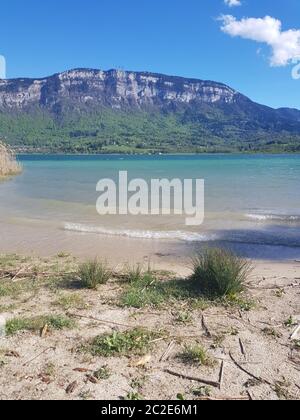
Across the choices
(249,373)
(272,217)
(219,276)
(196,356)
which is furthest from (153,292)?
(272,217)

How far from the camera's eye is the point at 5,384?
169 inches

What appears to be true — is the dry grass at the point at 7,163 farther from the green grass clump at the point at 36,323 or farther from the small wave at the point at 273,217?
the green grass clump at the point at 36,323

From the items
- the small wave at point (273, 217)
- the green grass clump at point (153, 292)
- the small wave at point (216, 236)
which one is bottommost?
the small wave at point (216, 236)

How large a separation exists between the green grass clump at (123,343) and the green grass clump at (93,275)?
6.94ft

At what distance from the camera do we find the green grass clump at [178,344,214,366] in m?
4.71

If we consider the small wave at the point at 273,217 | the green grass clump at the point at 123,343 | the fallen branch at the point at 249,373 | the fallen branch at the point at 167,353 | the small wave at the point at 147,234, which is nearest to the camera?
the fallen branch at the point at 249,373

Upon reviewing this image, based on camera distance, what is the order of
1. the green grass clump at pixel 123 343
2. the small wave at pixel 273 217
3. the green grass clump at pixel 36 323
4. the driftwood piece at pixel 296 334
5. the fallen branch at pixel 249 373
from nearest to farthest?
1. the fallen branch at pixel 249 373
2. the green grass clump at pixel 123 343
3. the driftwood piece at pixel 296 334
4. the green grass clump at pixel 36 323
5. the small wave at pixel 273 217

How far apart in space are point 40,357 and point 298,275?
602cm

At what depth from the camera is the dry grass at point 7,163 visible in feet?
127

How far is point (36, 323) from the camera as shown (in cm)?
573

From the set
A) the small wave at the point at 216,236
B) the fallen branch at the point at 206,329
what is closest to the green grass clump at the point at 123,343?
the fallen branch at the point at 206,329

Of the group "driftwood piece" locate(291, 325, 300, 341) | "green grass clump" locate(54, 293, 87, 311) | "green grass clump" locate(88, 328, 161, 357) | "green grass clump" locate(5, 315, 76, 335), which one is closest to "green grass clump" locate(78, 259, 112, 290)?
"green grass clump" locate(54, 293, 87, 311)

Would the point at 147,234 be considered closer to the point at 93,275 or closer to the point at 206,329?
the point at 93,275

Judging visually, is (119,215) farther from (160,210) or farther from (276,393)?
(276,393)
